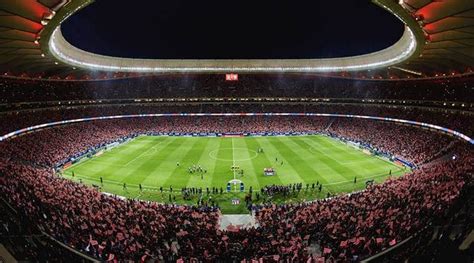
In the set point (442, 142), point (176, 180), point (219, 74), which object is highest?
point (219, 74)

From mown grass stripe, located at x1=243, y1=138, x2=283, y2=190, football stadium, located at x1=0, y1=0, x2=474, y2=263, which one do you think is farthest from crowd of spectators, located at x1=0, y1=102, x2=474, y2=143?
mown grass stripe, located at x1=243, y1=138, x2=283, y2=190

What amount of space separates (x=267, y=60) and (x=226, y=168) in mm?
45365

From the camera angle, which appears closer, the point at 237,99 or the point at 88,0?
the point at 88,0

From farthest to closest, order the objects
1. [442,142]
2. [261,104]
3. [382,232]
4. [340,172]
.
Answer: [261,104], [442,142], [340,172], [382,232]

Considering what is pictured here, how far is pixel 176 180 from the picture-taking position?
125ft

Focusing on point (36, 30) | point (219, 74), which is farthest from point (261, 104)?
point (36, 30)

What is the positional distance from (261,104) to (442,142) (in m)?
46.6

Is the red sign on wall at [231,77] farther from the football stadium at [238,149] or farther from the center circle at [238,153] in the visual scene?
→ the center circle at [238,153]

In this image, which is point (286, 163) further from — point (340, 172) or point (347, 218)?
point (347, 218)

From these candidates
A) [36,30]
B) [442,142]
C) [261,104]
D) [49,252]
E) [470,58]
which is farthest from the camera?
[261,104]

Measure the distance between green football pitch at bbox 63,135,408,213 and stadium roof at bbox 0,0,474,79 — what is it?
47.6 feet

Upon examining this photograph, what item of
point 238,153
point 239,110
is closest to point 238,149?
point 238,153

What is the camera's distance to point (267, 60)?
269ft

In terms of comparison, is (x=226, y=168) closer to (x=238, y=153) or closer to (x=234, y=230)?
(x=238, y=153)
